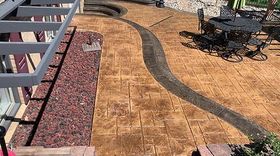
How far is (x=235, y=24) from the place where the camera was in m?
12.3

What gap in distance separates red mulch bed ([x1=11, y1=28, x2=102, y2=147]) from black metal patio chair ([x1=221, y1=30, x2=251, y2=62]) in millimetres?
5517

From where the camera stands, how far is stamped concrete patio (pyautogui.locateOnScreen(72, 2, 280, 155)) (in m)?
7.33

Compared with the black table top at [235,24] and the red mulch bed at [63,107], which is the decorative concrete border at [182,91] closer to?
the red mulch bed at [63,107]

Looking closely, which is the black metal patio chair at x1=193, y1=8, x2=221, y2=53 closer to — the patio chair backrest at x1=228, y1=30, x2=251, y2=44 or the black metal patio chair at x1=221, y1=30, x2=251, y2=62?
the black metal patio chair at x1=221, y1=30, x2=251, y2=62

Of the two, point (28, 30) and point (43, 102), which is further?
point (43, 102)

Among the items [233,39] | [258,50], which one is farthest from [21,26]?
[258,50]

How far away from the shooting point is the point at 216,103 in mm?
8992

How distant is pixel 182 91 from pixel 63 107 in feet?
12.7

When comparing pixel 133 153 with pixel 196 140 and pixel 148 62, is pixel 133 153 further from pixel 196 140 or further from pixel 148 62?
pixel 148 62

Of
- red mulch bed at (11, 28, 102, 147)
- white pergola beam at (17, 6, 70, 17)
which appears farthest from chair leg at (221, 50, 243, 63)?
white pergola beam at (17, 6, 70, 17)

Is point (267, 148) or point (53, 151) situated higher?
point (267, 148)

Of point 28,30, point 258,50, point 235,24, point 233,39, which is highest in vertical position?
point 28,30

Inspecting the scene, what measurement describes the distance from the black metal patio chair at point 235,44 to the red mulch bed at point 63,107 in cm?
552

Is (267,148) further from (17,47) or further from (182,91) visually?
(17,47)
